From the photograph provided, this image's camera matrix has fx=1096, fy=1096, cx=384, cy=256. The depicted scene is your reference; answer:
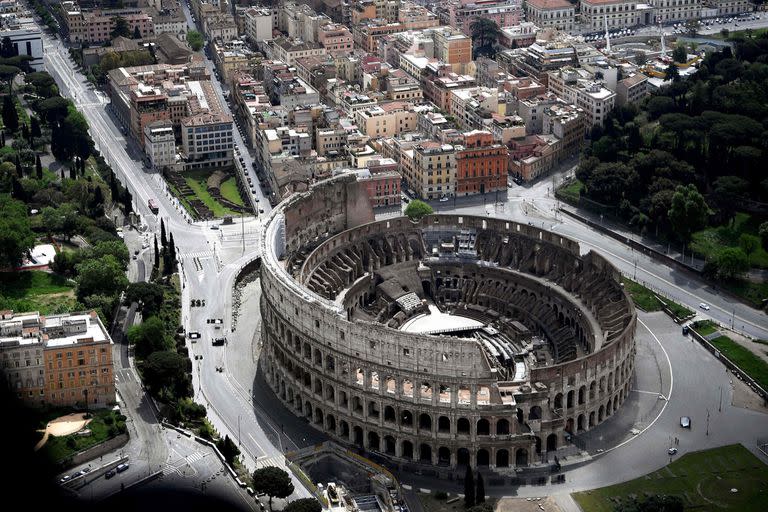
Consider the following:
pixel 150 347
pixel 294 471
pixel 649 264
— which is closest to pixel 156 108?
pixel 150 347

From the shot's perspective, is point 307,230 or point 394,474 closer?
point 394,474

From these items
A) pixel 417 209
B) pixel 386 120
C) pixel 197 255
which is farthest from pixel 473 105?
pixel 197 255

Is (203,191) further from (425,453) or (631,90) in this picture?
(425,453)

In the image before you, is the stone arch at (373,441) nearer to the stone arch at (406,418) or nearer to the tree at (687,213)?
the stone arch at (406,418)

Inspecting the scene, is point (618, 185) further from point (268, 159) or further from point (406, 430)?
point (406, 430)

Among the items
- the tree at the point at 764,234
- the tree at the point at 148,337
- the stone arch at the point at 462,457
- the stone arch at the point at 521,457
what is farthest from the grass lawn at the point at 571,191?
the tree at the point at 148,337

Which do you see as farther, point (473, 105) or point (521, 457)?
point (473, 105)

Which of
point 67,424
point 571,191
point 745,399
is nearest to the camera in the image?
point 67,424

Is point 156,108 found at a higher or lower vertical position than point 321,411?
higher
